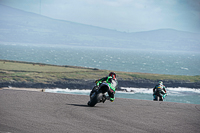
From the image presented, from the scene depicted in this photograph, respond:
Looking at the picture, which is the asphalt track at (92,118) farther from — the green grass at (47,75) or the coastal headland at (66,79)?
the green grass at (47,75)

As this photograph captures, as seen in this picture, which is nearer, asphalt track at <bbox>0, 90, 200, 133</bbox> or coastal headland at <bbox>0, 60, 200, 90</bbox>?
asphalt track at <bbox>0, 90, 200, 133</bbox>

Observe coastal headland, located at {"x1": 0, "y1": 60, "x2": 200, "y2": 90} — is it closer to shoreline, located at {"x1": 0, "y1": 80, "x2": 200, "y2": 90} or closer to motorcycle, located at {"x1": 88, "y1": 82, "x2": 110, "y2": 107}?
shoreline, located at {"x1": 0, "y1": 80, "x2": 200, "y2": 90}

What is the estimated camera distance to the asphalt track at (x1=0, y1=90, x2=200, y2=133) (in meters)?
8.70

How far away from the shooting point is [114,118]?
1049cm

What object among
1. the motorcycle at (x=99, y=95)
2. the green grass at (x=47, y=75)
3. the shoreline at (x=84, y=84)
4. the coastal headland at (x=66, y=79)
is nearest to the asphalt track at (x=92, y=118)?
the motorcycle at (x=99, y=95)

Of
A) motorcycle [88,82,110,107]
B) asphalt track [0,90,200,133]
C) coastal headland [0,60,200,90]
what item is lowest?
asphalt track [0,90,200,133]

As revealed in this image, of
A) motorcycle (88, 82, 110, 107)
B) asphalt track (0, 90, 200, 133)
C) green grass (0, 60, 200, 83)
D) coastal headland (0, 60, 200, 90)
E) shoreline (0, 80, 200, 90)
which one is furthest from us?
green grass (0, 60, 200, 83)

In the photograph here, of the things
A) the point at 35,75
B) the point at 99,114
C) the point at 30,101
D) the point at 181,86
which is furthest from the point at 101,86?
the point at 181,86

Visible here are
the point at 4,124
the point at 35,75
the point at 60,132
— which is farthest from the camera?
the point at 35,75

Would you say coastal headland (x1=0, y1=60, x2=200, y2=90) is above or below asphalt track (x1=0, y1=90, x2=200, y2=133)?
above

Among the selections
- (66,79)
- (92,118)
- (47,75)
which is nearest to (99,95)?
(92,118)

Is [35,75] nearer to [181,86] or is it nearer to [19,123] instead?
[181,86]

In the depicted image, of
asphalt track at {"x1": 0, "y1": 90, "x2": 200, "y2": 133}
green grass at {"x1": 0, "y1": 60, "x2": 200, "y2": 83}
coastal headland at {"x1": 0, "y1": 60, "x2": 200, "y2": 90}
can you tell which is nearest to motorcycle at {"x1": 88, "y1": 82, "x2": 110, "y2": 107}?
asphalt track at {"x1": 0, "y1": 90, "x2": 200, "y2": 133}

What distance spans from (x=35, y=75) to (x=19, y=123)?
198 ft
